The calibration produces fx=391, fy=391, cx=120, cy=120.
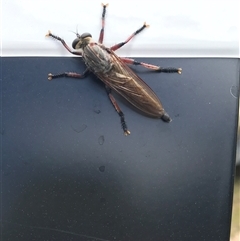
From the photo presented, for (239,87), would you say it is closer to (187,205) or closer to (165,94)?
(165,94)

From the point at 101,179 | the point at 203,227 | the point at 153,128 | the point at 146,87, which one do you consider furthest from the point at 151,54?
the point at 203,227

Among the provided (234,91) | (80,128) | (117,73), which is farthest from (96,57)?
(234,91)

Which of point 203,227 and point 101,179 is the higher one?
point 101,179

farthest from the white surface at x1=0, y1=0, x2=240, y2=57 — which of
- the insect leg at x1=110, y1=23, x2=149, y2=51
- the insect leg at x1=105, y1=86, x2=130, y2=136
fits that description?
the insect leg at x1=105, y1=86, x2=130, y2=136

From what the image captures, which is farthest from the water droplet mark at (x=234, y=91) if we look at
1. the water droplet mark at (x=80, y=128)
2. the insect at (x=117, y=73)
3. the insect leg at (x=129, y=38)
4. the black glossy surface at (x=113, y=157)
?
the water droplet mark at (x=80, y=128)

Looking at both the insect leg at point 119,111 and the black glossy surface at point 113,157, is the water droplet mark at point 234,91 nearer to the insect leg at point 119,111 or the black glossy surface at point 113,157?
the black glossy surface at point 113,157

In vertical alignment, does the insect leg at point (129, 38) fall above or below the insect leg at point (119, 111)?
above
